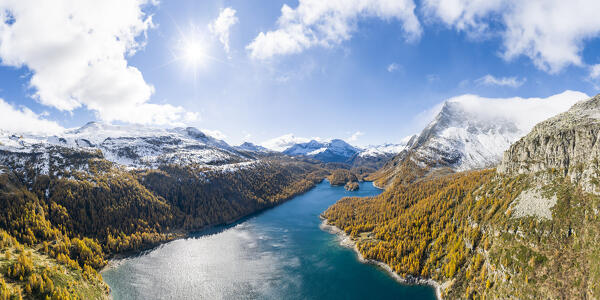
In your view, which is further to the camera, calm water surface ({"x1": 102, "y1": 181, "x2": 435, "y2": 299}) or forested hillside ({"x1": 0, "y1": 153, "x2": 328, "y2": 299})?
calm water surface ({"x1": 102, "y1": 181, "x2": 435, "y2": 299})

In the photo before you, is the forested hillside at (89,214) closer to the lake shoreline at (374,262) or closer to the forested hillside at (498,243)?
the lake shoreline at (374,262)

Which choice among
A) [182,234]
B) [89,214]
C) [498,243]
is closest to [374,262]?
[498,243]

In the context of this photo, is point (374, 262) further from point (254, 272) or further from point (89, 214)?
point (89, 214)

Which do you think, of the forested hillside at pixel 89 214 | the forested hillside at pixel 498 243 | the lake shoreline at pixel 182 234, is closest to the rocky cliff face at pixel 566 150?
the forested hillside at pixel 498 243

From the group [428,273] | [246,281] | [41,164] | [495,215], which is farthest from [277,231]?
[41,164]

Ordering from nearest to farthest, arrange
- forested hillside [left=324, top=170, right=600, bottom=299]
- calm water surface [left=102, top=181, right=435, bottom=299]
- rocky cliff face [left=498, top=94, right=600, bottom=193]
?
forested hillside [left=324, top=170, right=600, bottom=299]
rocky cliff face [left=498, top=94, right=600, bottom=193]
calm water surface [left=102, top=181, right=435, bottom=299]

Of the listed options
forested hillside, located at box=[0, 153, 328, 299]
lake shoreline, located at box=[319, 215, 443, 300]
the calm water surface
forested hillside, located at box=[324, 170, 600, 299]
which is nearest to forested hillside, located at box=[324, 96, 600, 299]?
forested hillside, located at box=[324, 170, 600, 299]

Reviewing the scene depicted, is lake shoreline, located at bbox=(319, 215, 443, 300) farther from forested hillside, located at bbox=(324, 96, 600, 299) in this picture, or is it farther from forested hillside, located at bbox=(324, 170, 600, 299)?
forested hillside, located at bbox=(324, 170, 600, 299)
